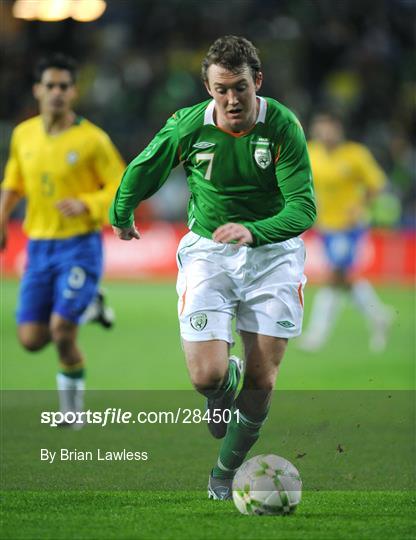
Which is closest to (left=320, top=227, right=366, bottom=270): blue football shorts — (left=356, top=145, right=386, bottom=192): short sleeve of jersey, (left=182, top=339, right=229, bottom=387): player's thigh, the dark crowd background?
(left=356, top=145, right=386, bottom=192): short sleeve of jersey

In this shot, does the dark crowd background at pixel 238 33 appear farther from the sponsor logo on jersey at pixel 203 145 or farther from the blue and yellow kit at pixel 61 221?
the sponsor logo on jersey at pixel 203 145

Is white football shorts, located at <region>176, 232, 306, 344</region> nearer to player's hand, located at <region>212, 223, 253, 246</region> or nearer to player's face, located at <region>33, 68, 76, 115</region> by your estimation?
player's hand, located at <region>212, 223, 253, 246</region>

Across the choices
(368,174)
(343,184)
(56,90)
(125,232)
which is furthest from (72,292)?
(343,184)

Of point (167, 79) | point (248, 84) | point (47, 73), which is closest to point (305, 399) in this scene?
point (47, 73)

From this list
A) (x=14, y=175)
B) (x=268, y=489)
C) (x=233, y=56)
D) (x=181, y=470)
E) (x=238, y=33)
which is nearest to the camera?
(x=268, y=489)

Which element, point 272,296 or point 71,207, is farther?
point 71,207

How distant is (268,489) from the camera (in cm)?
550

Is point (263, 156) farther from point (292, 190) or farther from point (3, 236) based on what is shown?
point (3, 236)

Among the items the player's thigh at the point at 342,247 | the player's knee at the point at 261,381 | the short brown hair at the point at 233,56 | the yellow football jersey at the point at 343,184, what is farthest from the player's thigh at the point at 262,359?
the yellow football jersey at the point at 343,184

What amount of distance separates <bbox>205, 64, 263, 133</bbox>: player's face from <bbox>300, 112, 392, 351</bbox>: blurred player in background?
729 centimetres

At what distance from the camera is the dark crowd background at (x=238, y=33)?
21.5 metres

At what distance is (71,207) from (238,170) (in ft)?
7.65

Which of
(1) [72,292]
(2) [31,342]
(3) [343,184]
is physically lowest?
(3) [343,184]

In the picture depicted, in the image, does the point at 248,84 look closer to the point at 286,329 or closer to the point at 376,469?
the point at 286,329
